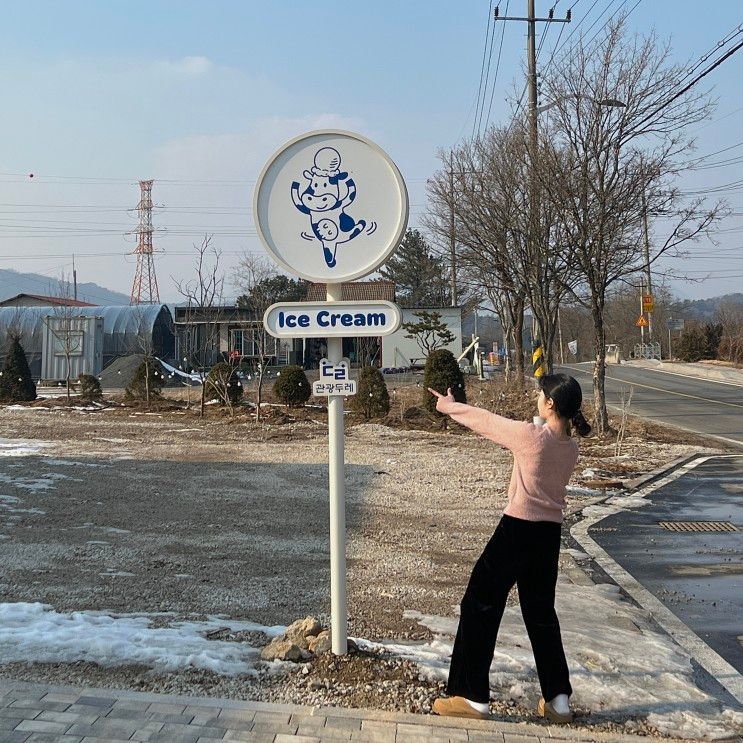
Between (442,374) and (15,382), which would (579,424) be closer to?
(442,374)

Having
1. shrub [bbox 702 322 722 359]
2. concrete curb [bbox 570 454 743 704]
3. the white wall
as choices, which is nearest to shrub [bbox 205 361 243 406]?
concrete curb [bbox 570 454 743 704]

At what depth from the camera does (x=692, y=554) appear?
7.82m

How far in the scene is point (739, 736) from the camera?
368 centimetres

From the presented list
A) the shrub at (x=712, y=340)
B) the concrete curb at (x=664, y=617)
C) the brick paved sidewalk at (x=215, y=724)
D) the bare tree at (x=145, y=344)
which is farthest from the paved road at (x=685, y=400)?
the brick paved sidewalk at (x=215, y=724)

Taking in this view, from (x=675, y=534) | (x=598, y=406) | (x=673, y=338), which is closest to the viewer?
(x=675, y=534)

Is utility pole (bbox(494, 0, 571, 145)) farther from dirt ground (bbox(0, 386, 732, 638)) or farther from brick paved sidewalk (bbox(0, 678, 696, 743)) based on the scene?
brick paved sidewalk (bbox(0, 678, 696, 743))

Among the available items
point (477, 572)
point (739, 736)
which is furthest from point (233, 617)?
point (739, 736)

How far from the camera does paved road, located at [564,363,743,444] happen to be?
2191 centimetres

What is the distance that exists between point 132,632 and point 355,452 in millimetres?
10401

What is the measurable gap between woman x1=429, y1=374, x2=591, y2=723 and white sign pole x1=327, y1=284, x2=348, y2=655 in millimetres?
657

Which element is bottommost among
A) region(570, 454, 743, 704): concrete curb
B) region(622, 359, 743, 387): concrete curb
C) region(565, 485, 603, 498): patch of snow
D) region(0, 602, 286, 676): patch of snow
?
region(565, 485, 603, 498): patch of snow

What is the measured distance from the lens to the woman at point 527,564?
12.2 ft

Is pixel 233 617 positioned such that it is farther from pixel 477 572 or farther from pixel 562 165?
pixel 562 165

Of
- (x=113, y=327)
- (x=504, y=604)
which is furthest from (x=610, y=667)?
(x=113, y=327)
